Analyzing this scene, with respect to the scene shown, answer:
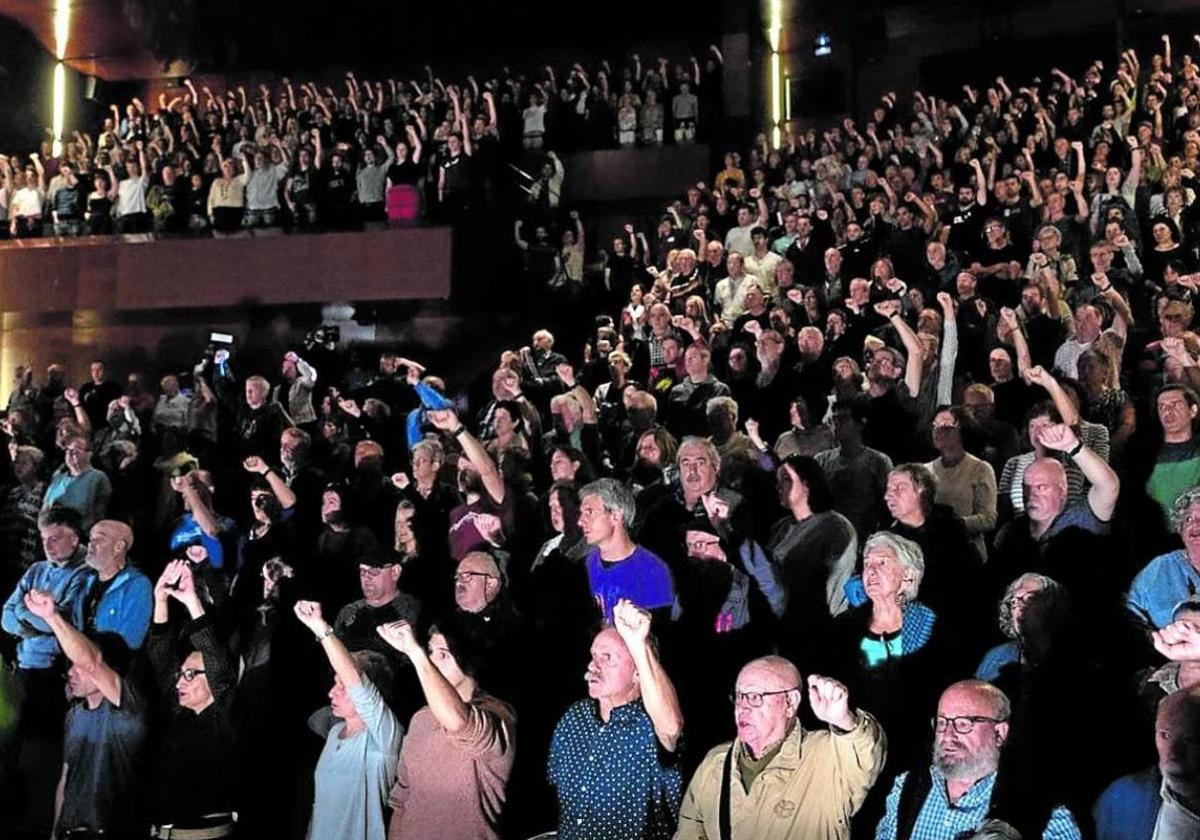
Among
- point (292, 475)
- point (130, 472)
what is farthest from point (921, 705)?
point (130, 472)

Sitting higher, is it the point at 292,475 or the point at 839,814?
the point at 292,475

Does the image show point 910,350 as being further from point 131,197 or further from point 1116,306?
point 131,197

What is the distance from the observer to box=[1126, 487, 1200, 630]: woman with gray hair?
163 inches

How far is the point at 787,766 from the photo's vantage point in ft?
12.1

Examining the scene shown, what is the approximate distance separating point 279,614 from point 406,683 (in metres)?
0.74

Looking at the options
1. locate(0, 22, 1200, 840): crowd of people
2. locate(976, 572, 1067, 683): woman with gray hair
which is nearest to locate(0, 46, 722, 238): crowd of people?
locate(0, 22, 1200, 840): crowd of people

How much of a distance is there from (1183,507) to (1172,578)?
0.75 feet

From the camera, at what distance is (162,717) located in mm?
5176

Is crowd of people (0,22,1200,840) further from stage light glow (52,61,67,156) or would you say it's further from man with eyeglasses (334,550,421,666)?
stage light glow (52,61,67,156)

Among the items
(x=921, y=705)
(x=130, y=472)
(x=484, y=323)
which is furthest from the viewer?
(x=484, y=323)

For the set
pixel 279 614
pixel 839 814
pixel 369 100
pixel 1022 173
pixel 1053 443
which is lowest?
pixel 839 814

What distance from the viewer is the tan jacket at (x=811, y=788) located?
3.62 meters

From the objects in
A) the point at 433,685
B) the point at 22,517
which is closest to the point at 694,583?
the point at 433,685

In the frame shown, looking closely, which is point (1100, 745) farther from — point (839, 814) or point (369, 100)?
point (369, 100)
